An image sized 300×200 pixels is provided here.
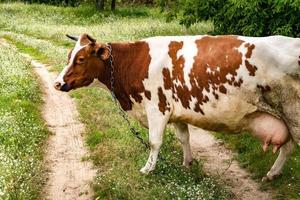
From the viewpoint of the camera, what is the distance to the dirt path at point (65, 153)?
10367 mm

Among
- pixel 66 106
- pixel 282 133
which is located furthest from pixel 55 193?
pixel 66 106

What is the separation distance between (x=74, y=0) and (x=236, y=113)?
5846 centimetres

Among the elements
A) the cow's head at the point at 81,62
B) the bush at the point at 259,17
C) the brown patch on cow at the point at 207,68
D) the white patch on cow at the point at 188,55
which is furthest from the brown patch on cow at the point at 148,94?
the bush at the point at 259,17

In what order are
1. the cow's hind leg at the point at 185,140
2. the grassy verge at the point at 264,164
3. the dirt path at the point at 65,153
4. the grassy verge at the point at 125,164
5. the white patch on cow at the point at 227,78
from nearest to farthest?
the white patch on cow at the point at 227,78 < the grassy verge at the point at 125,164 < the grassy verge at the point at 264,164 < the dirt path at the point at 65,153 < the cow's hind leg at the point at 185,140

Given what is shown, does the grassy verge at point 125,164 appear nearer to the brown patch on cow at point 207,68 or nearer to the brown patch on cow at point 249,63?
the brown patch on cow at point 207,68

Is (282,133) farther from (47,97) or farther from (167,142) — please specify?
(47,97)

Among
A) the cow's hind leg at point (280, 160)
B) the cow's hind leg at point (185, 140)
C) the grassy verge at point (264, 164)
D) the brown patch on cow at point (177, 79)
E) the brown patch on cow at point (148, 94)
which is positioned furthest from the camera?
the cow's hind leg at point (185, 140)

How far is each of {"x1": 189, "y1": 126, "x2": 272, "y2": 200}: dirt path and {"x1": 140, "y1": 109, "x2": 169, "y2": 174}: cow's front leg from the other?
56.2 inches

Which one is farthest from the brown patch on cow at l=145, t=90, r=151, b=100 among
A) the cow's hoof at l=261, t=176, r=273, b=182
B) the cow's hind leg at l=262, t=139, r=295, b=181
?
the cow's hoof at l=261, t=176, r=273, b=182

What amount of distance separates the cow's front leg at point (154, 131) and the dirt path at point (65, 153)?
1.34m

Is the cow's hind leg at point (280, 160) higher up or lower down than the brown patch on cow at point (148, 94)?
lower down

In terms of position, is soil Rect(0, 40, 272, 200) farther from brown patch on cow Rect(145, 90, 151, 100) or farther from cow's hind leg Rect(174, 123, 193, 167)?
brown patch on cow Rect(145, 90, 151, 100)

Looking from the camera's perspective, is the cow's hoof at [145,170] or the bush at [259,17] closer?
the cow's hoof at [145,170]

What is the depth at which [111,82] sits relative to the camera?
10398 mm
